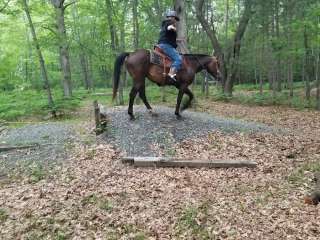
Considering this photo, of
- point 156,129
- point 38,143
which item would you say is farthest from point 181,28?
point 38,143

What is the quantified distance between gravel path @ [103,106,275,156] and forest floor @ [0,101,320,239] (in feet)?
0.32

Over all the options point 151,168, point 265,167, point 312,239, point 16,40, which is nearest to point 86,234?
point 151,168

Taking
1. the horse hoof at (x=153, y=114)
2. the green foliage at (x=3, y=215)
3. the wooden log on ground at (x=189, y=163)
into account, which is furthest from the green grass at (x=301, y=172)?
the green foliage at (x=3, y=215)

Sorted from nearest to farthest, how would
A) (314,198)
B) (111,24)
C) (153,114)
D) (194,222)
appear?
(194,222), (314,198), (153,114), (111,24)

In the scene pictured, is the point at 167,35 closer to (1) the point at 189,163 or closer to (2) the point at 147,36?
(1) the point at 189,163

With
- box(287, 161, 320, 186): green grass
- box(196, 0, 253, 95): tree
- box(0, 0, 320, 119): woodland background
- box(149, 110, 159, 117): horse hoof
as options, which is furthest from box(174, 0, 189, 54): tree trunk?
box(287, 161, 320, 186): green grass

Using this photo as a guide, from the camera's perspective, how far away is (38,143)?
33.1 feet

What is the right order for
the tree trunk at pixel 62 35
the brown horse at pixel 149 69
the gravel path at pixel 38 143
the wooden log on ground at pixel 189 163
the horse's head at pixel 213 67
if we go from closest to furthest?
the wooden log on ground at pixel 189 163, the gravel path at pixel 38 143, the brown horse at pixel 149 69, the horse's head at pixel 213 67, the tree trunk at pixel 62 35

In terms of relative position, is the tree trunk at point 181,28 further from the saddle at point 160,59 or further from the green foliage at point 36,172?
the green foliage at point 36,172

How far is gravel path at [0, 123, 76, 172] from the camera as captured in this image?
9.05 metres

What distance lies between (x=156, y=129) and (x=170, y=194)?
11.7ft

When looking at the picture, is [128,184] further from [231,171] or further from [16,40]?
[16,40]

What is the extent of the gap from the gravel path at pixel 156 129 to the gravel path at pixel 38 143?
130cm

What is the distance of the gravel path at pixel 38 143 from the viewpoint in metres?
9.05
